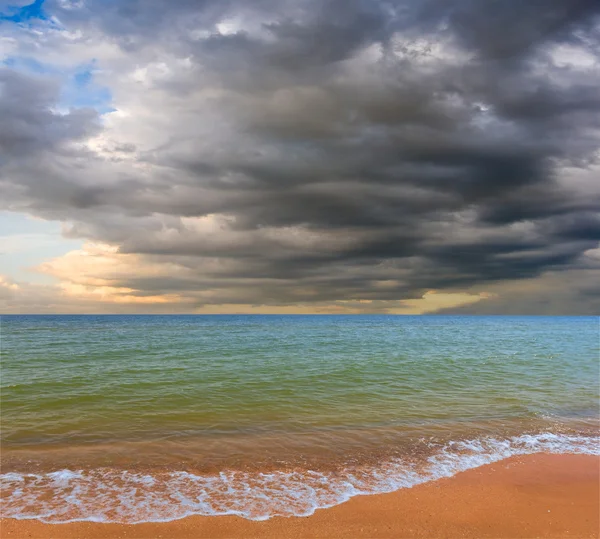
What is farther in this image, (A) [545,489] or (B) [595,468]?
(B) [595,468]

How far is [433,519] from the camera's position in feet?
24.9

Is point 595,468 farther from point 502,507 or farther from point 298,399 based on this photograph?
point 298,399

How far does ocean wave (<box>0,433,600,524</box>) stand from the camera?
7.75m

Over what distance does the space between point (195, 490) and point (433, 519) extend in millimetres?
4687

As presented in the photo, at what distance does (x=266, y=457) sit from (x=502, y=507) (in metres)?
5.46

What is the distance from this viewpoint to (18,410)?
50.8 ft

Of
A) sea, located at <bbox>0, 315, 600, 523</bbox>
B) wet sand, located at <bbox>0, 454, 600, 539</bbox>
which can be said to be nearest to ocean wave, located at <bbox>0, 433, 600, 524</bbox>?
sea, located at <bbox>0, 315, 600, 523</bbox>

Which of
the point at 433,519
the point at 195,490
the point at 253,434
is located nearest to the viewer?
the point at 433,519

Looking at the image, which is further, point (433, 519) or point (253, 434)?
point (253, 434)

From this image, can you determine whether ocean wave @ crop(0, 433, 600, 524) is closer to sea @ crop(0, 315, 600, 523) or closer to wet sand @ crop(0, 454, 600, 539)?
sea @ crop(0, 315, 600, 523)

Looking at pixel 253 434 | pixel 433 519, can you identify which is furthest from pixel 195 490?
pixel 433 519

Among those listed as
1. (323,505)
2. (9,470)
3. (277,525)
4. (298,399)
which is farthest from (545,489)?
(9,470)

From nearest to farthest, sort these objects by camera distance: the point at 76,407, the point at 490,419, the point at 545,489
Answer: the point at 545,489
the point at 490,419
the point at 76,407

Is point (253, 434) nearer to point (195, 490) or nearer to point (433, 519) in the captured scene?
point (195, 490)
